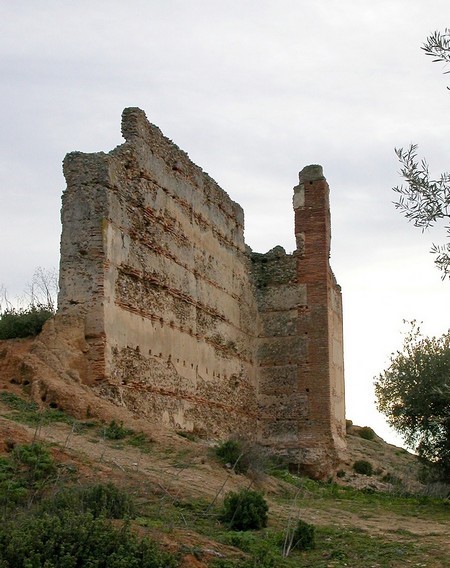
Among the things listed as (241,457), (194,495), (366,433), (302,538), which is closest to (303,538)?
(302,538)

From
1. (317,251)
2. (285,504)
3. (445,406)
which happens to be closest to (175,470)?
(285,504)

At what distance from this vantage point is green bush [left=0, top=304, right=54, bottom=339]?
16719mm

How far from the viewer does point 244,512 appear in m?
10.3

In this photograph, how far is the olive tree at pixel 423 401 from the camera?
1820cm

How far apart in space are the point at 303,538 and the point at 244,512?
0.79 meters

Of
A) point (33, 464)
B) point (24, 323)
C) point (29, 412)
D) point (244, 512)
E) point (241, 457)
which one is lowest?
point (244, 512)

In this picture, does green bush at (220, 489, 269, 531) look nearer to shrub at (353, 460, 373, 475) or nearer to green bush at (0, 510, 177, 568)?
green bush at (0, 510, 177, 568)

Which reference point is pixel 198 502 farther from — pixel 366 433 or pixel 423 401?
pixel 366 433

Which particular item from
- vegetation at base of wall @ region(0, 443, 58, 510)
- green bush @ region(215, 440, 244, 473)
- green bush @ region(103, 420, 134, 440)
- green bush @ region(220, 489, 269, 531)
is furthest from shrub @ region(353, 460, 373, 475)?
vegetation at base of wall @ region(0, 443, 58, 510)

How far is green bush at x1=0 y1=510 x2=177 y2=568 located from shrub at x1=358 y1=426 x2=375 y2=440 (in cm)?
2609

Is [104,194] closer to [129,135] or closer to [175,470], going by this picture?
[129,135]

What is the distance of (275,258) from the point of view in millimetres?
24875

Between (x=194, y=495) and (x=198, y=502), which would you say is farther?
(x=194, y=495)

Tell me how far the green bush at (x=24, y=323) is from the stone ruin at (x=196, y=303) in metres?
0.83
